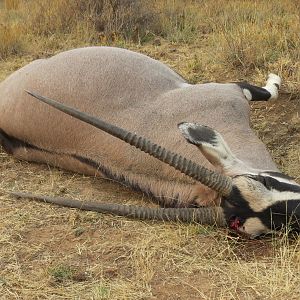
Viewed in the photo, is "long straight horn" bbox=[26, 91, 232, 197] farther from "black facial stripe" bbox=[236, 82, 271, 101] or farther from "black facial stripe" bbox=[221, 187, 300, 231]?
"black facial stripe" bbox=[236, 82, 271, 101]

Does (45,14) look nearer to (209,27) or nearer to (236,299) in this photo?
(209,27)

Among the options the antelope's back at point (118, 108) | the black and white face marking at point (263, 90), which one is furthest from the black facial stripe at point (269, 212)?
the black and white face marking at point (263, 90)

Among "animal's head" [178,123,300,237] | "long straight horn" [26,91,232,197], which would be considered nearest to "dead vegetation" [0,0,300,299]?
"animal's head" [178,123,300,237]

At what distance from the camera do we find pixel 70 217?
404 cm

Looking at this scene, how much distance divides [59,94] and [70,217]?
1064 mm

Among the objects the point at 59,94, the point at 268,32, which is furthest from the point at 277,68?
the point at 59,94

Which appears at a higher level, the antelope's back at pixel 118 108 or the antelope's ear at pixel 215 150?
the antelope's ear at pixel 215 150

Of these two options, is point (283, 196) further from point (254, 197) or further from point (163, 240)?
point (163, 240)

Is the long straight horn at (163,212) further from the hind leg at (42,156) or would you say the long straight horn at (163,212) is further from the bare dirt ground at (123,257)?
the hind leg at (42,156)

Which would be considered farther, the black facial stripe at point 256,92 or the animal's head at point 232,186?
the black facial stripe at point 256,92

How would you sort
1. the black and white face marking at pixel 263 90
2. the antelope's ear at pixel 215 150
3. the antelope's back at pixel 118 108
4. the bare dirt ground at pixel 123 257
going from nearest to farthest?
the bare dirt ground at pixel 123 257, the antelope's ear at pixel 215 150, the antelope's back at pixel 118 108, the black and white face marking at pixel 263 90

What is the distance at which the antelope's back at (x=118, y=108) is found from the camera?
4.23m

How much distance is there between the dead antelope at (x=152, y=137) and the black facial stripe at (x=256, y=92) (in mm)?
12

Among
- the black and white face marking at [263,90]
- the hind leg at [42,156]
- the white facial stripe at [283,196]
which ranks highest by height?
the white facial stripe at [283,196]
